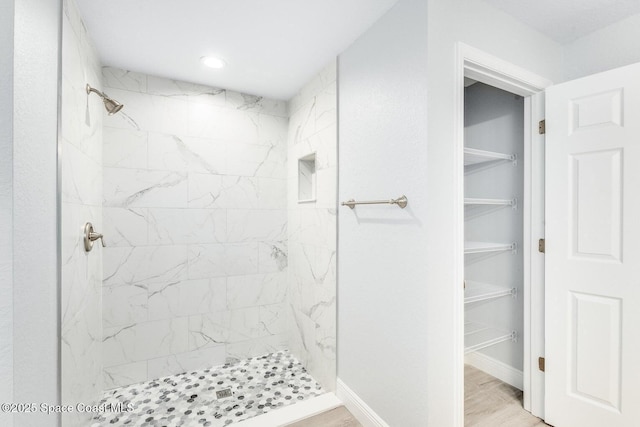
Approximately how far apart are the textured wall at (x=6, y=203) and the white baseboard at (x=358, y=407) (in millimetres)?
1553

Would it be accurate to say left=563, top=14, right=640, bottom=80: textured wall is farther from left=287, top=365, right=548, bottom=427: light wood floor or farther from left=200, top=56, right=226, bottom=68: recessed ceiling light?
left=200, top=56, right=226, bottom=68: recessed ceiling light

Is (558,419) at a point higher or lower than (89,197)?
lower

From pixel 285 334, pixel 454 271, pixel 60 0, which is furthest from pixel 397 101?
pixel 285 334

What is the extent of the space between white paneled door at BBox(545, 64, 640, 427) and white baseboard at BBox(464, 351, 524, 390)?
38 centimetres

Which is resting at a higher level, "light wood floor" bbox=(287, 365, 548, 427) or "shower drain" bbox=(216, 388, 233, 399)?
"light wood floor" bbox=(287, 365, 548, 427)

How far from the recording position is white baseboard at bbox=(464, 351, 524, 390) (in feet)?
6.71

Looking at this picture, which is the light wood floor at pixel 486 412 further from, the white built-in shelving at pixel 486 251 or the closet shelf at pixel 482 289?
the closet shelf at pixel 482 289

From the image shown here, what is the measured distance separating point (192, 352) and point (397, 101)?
242 centimetres

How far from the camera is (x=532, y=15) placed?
1.56m

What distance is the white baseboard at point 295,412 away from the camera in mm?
1761

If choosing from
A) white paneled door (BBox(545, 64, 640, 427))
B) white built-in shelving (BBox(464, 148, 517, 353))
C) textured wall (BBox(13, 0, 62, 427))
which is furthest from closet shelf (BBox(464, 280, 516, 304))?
textured wall (BBox(13, 0, 62, 427))

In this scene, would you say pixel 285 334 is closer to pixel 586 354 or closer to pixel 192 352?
pixel 192 352

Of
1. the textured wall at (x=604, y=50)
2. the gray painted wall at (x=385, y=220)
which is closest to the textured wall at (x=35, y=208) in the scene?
the gray painted wall at (x=385, y=220)

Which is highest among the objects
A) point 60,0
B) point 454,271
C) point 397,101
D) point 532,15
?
point 532,15
